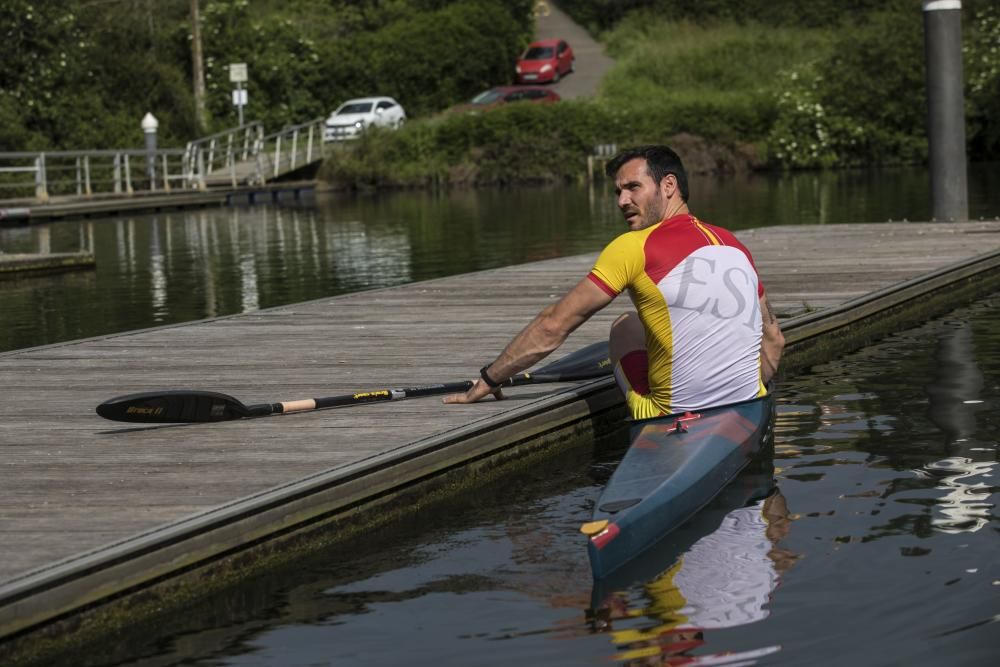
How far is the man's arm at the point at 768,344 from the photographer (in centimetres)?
808

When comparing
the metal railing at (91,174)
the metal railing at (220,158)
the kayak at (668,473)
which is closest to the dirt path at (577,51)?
the metal railing at (220,158)

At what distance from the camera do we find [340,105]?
176 ft

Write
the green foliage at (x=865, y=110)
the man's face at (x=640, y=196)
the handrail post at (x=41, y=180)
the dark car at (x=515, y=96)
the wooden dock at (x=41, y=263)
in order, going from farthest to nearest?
the dark car at (x=515, y=96)
the green foliage at (x=865, y=110)
the handrail post at (x=41, y=180)
the wooden dock at (x=41, y=263)
the man's face at (x=640, y=196)

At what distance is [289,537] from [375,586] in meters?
0.42

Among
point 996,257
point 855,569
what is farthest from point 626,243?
point 996,257

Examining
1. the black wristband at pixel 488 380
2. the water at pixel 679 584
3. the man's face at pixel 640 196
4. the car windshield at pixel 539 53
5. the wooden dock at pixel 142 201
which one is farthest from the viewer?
the car windshield at pixel 539 53

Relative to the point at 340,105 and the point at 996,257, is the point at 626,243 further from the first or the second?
the point at 340,105

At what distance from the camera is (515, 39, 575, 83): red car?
5678 cm

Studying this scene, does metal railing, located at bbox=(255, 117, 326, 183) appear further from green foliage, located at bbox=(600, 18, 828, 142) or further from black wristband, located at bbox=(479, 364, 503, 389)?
black wristband, located at bbox=(479, 364, 503, 389)

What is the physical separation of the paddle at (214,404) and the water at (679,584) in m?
0.73

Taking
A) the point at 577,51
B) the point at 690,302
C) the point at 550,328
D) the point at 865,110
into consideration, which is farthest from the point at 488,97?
the point at 690,302

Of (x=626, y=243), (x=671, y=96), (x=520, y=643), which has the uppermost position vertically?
(x=671, y=96)

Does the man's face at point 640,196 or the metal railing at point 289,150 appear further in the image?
the metal railing at point 289,150

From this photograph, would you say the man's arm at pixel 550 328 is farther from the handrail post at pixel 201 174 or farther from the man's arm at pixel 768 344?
the handrail post at pixel 201 174
